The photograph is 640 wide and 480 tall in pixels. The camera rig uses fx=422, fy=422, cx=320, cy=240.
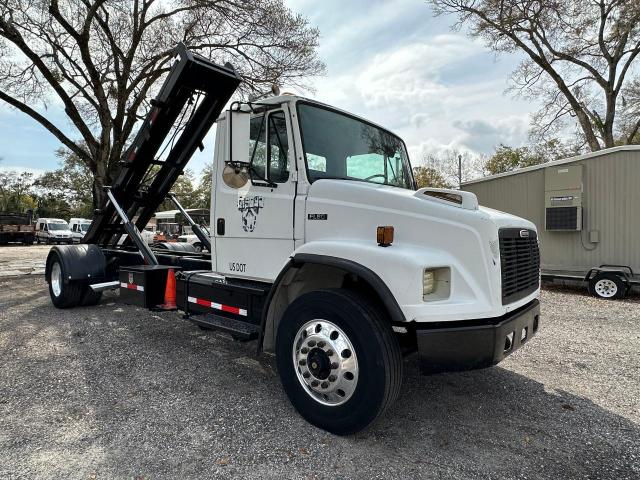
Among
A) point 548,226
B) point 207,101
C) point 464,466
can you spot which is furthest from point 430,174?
point 464,466

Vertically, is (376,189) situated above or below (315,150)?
below

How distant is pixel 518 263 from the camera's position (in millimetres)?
3227

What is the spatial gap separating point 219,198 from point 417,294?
2350 millimetres

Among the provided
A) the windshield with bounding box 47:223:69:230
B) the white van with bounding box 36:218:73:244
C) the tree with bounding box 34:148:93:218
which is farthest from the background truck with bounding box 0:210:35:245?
the tree with bounding box 34:148:93:218

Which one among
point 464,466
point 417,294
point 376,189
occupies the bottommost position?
point 464,466

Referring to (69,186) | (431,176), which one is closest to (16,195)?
(69,186)

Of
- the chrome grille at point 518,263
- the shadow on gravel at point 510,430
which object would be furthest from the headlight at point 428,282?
the shadow on gravel at point 510,430

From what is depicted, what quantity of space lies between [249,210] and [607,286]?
352 inches

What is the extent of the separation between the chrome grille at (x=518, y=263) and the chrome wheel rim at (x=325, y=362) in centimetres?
115

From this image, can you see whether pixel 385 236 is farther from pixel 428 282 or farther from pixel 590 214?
pixel 590 214

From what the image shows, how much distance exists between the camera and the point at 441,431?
10.4 feet

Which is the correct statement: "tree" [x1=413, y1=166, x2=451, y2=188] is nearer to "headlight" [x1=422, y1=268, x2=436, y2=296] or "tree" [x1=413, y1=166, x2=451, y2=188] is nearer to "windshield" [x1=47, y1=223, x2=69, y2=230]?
"windshield" [x1=47, y1=223, x2=69, y2=230]

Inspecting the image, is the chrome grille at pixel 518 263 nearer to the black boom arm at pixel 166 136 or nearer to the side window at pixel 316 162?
the side window at pixel 316 162

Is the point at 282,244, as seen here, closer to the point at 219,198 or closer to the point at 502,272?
the point at 219,198
